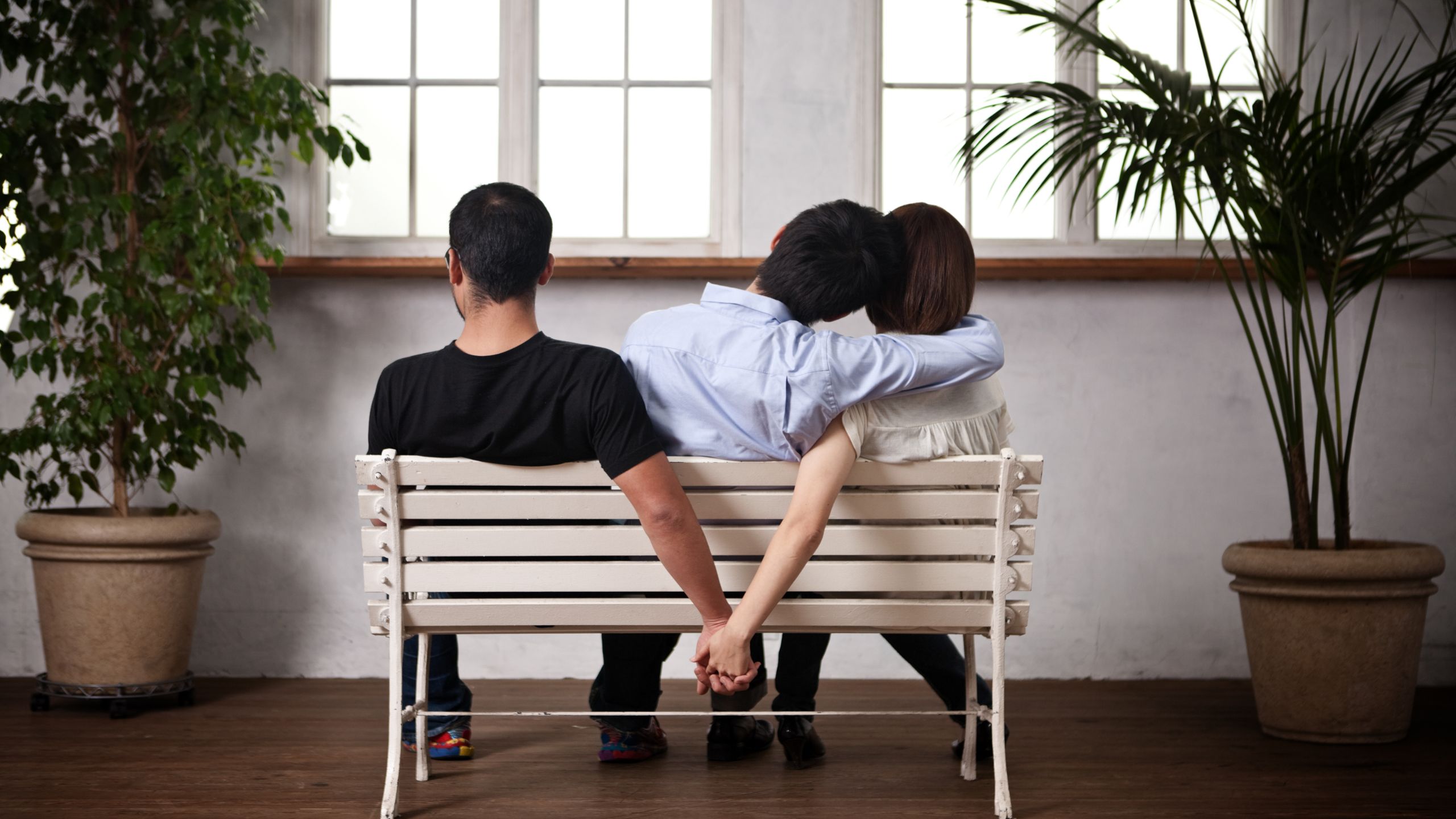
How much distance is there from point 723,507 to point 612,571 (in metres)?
0.22

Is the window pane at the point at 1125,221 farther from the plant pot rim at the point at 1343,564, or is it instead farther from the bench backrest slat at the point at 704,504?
the bench backrest slat at the point at 704,504

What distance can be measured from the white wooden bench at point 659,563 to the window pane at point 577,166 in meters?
1.68

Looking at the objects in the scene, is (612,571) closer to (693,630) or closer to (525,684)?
(693,630)

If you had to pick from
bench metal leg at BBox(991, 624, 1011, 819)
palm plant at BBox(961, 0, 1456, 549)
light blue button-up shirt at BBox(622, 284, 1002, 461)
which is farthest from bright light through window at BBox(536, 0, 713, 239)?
bench metal leg at BBox(991, 624, 1011, 819)

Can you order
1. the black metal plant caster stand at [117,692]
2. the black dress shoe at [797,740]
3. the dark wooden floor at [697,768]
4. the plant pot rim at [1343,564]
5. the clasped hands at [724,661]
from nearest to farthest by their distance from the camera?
the clasped hands at [724,661]
the dark wooden floor at [697,768]
the black dress shoe at [797,740]
the plant pot rim at [1343,564]
the black metal plant caster stand at [117,692]

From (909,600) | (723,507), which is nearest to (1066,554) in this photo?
(909,600)

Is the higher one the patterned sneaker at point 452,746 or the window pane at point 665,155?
the window pane at point 665,155

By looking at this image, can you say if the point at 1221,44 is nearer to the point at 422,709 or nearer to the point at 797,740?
the point at 797,740

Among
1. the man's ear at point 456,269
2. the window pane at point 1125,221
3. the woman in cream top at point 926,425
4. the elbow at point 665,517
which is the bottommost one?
the elbow at point 665,517

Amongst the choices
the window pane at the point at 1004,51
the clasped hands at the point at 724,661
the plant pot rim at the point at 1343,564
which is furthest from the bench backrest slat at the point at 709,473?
the window pane at the point at 1004,51

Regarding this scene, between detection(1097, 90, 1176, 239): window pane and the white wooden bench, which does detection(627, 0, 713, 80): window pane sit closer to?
detection(1097, 90, 1176, 239): window pane

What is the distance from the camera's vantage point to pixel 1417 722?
288 cm

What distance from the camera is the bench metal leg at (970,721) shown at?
226cm

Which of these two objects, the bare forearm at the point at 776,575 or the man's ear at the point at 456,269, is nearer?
the bare forearm at the point at 776,575
